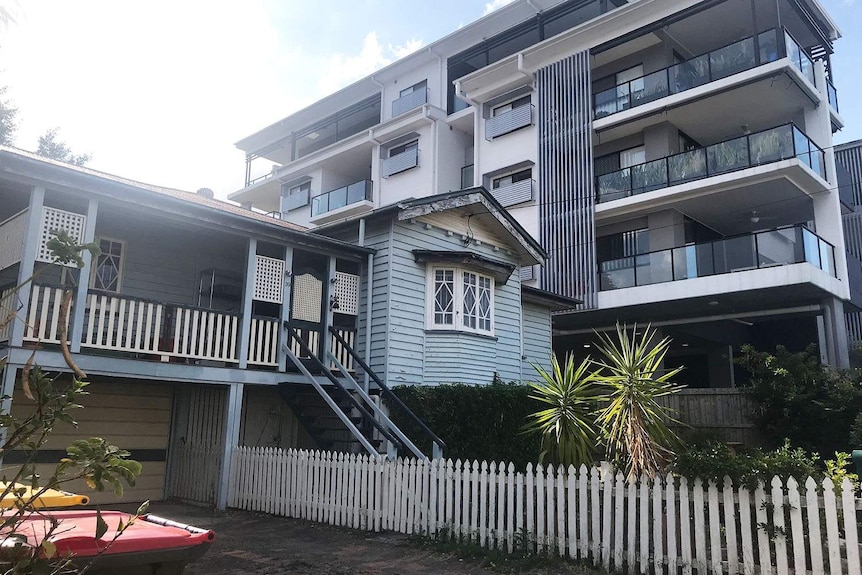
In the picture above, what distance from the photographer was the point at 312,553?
8.33m

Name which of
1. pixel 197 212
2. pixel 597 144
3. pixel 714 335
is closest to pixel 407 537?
pixel 197 212

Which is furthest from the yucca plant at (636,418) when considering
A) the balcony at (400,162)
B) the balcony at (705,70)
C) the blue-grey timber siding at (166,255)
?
the balcony at (400,162)

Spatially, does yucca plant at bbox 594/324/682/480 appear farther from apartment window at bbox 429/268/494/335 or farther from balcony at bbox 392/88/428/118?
balcony at bbox 392/88/428/118

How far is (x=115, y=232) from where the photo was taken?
41.7 feet

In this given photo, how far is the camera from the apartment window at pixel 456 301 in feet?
48.6

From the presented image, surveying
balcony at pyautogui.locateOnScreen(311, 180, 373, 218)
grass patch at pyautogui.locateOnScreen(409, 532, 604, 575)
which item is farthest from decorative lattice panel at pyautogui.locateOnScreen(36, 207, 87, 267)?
balcony at pyautogui.locateOnScreen(311, 180, 373, 218)

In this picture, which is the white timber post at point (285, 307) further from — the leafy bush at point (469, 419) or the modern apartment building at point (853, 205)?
the modern apartment building at point (853, 205)

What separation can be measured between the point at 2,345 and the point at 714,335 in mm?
20082

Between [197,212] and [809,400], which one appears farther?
[809,400]

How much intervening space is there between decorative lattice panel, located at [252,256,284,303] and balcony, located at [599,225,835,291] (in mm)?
11586

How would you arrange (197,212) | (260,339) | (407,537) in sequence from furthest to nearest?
(260,339) → (197,212) → (407,537)

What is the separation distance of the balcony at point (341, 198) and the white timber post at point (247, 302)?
712 inches

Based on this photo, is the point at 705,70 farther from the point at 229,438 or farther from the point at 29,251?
the point at 29,251

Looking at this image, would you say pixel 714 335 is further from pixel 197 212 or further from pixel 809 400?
pixel 197 212
